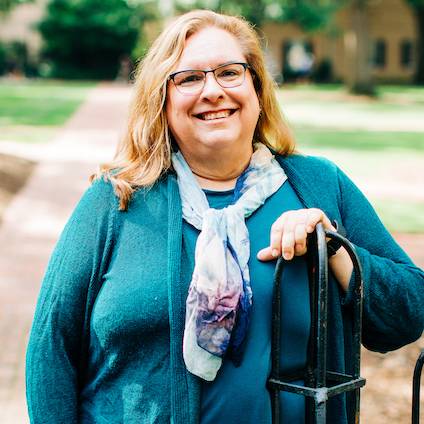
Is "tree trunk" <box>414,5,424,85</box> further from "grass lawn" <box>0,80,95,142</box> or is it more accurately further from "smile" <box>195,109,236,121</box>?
"smile" <box>195,109,236,121</box>

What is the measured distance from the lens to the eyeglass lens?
2.17 metres

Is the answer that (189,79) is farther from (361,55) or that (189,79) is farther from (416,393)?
(361,55)

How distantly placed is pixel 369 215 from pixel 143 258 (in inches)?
25.3

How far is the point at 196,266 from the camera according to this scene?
1.96 meters

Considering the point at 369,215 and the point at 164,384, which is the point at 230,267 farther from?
the point at 369,215

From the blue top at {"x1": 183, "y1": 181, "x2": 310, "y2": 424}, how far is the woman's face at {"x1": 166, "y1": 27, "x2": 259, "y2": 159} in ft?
0.88

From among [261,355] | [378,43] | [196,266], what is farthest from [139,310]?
[378,43]

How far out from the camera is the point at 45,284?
6.98 ft

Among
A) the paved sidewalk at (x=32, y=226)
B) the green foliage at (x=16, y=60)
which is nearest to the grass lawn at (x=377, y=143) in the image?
the paved sidewalk at (x=32, y=226)

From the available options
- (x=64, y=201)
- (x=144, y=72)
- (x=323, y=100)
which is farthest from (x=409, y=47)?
(x=144, y=72)

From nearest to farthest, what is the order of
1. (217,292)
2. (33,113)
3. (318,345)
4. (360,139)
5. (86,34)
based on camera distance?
(318,345) → (217,292) → (360,139) → (33,113) → (86,34)

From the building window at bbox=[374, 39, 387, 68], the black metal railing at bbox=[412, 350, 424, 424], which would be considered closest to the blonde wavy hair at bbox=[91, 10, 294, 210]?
the black metal railing at bbox=[412, 350, 424, 424]

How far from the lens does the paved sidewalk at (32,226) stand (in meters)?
5.38

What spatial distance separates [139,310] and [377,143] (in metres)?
17.6
